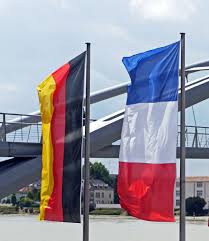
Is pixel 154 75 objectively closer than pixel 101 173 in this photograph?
Yes

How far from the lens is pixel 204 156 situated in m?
33.7

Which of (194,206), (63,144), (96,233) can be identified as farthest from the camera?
(194,206)

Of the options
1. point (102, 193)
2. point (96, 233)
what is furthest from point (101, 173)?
point (96, 233)

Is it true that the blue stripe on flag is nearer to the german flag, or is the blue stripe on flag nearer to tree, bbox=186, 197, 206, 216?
the german flag

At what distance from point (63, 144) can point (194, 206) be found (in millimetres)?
106786

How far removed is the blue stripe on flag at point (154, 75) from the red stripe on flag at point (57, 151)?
149 centimetres

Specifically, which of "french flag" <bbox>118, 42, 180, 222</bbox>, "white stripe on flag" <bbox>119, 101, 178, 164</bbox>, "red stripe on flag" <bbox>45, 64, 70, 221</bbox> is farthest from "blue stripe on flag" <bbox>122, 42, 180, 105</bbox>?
"red stripe on flag" <bbox>45, 64, 70, 221</bbox>

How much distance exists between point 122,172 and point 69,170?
1.18m

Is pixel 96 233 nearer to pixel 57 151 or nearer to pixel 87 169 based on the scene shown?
pixel 87 169

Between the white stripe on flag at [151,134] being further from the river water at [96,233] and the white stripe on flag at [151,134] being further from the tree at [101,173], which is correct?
the tree at [101,173]

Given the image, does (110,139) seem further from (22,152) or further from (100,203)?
(100,203)

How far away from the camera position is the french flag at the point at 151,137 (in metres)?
14.2

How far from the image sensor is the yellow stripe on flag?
15570 mm

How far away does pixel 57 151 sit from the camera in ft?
50.8
